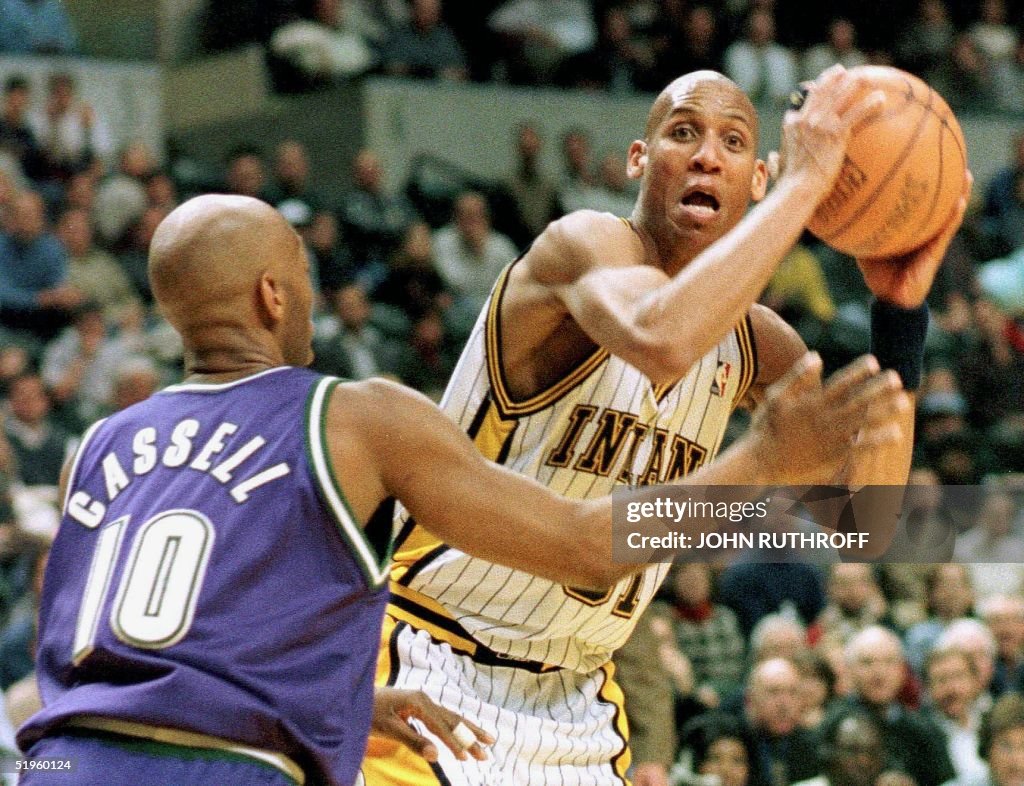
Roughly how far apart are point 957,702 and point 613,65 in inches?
291

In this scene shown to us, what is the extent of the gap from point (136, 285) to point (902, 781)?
19.1 feet

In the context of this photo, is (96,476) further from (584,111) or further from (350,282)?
(584,111)

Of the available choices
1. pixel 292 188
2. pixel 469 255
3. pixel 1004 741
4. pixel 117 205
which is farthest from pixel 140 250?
pixel 1004 741

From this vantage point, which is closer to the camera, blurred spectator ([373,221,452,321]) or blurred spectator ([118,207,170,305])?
blurred spectator ([118,207,170,305])

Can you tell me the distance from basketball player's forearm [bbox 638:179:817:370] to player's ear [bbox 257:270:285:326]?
0.71 m

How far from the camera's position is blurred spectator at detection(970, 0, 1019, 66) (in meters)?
15.5

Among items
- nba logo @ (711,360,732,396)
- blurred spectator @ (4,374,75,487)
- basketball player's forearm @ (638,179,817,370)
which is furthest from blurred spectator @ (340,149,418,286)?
basketball player's forearm @ (638,179,817,370)

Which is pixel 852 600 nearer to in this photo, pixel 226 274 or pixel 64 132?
pixel 64 132

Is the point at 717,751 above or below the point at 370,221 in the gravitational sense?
below

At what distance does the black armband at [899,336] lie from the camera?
3.89 m

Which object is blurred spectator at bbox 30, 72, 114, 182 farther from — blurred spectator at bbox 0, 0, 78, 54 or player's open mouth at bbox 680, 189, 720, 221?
player's open mouth at bbox 680, 189, 720, 221

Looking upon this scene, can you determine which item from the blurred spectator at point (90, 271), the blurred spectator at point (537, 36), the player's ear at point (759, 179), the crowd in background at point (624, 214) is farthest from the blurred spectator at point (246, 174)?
the player's ear at point (759, 179)

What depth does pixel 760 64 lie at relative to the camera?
14.3 metres

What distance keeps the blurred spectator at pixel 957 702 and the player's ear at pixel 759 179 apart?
15.0ft
